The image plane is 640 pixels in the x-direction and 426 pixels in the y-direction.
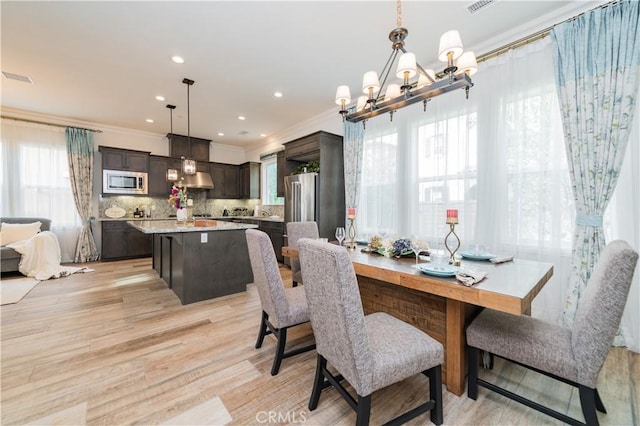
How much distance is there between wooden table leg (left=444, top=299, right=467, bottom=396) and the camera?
1578mm

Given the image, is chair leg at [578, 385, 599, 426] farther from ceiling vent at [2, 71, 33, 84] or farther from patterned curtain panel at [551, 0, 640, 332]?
ceiling vent at [2, 71, 33, 84]

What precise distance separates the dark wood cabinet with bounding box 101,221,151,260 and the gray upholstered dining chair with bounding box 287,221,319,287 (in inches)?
183

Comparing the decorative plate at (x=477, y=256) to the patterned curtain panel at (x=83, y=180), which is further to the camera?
the patterned curtain panel at (x=83, y=180)

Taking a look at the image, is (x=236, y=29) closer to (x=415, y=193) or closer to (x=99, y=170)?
(x=415, y=193)

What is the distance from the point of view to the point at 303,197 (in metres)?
4.51

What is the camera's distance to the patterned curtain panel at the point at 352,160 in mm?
4129

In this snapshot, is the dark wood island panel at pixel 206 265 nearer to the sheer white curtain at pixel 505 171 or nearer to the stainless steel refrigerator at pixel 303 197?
the stainless steel refrigerator at pixel 303 197

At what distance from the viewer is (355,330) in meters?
1.12

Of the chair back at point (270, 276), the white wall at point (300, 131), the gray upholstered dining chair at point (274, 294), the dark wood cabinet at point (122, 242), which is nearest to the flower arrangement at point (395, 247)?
the gray upholstered dining chair at point (274, 294)

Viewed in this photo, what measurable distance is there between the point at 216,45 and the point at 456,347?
361cm

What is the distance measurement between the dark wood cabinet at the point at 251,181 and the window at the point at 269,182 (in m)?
0.19

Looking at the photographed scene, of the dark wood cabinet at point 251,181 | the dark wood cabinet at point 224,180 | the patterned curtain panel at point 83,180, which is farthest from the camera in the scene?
the dark wood cabinet at point 251,181

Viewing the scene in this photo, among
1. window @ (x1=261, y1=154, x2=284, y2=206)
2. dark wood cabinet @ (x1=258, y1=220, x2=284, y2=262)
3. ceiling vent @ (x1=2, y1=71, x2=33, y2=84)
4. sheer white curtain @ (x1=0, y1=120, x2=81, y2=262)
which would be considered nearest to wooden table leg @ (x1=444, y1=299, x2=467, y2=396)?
dark wood cabinet @ (x1=258, y1=220, x2=284, y2=262)

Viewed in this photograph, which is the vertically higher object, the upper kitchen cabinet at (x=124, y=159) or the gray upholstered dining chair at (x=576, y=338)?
the upper kitchen cabinet at (x=124, y=159)
